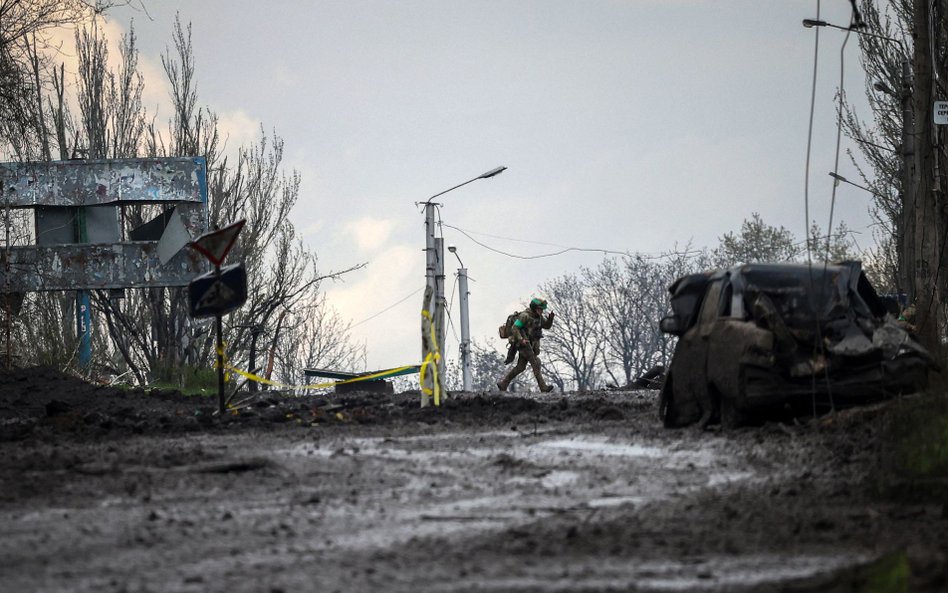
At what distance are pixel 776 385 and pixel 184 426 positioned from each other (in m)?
7.24

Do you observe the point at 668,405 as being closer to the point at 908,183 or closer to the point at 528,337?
the point at 908,183

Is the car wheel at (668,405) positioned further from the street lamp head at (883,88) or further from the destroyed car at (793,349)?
the street lamp head at (883,88)

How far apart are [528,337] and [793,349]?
56.3ft

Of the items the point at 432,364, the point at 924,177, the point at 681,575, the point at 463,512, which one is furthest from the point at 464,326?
the point at 681,575

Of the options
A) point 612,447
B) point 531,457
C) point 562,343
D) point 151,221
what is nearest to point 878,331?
point 612,447

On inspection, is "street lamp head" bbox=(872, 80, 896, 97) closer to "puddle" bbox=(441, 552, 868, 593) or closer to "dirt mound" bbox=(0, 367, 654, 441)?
"dirt mound" bbox=(0, 367, 654, 441)

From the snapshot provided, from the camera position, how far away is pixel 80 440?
50.9ft

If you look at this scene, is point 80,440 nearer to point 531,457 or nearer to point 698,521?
point 531,457

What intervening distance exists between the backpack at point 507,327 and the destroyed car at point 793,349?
49.6 feet

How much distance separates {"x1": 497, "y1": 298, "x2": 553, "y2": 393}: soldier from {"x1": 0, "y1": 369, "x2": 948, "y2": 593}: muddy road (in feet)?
47.1

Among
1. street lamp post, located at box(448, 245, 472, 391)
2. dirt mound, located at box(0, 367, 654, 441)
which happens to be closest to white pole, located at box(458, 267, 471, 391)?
street lamp post, located at box(448, 245, 472, 391)

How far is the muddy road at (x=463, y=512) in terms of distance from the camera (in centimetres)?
643

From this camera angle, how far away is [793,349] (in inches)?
544

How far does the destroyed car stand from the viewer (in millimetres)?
13812
